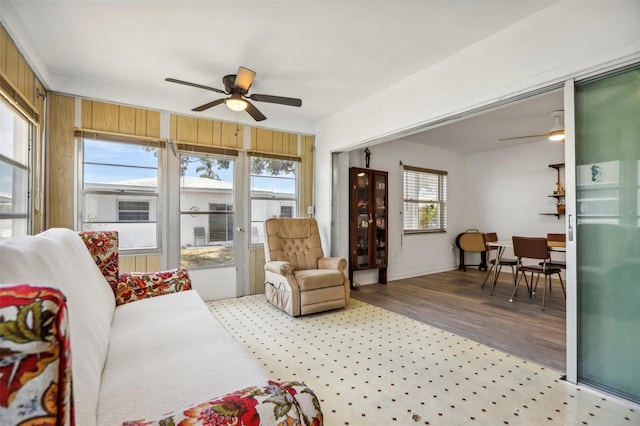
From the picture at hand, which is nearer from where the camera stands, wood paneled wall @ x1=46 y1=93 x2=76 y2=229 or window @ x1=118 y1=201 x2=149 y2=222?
wood paneled wall @ x1=46 y1=93 x2=76 y2=229

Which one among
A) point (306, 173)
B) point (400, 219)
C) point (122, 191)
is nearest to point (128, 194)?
point (122, 191)

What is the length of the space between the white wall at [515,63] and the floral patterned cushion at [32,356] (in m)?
2.81

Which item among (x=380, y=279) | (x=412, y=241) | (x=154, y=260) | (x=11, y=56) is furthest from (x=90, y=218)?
(x=412, y=241)

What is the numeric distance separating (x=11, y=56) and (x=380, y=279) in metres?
4.92

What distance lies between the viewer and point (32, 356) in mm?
481

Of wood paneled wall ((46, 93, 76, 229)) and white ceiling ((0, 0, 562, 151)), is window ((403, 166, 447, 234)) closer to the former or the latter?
white ceiling ((0, 0, 562, 151))

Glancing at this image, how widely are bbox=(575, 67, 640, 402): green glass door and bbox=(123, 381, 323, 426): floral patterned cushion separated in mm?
2097

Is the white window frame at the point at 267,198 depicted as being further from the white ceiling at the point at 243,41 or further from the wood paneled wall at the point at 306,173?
the white ceiling at the point at 243,41

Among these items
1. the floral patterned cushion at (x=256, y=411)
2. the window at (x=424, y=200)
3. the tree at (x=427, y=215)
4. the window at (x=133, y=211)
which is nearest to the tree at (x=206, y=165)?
the window at (x=133, y=211)

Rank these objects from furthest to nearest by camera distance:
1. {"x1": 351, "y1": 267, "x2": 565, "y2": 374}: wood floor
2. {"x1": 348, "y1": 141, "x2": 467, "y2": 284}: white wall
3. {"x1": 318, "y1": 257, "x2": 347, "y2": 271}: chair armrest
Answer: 1. {"x1": 348, "y1": 141, "x2": 467, "y2": 284}: white wall
2. {"x1": 318, "y1": 257, "x2": 347, "y2": 271}: chair armrest
3. {"x1": 351, "y1": 267, "x2": 565, "y2": 374}: wood floor

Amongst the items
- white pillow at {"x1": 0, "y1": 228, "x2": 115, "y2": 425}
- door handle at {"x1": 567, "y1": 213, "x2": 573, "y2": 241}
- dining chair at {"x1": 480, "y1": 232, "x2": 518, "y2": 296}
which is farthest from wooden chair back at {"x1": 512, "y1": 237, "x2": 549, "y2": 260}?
white pillow at {"x1": 0, "y1": 228, "x2": 115, "y2": 425}

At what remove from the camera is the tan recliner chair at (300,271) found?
11.0 ft

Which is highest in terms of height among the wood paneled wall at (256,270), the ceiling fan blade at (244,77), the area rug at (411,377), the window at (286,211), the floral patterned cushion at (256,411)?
the ceiling fan blade at (244,77)

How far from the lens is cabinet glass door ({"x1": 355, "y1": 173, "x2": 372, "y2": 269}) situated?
4789 mm
